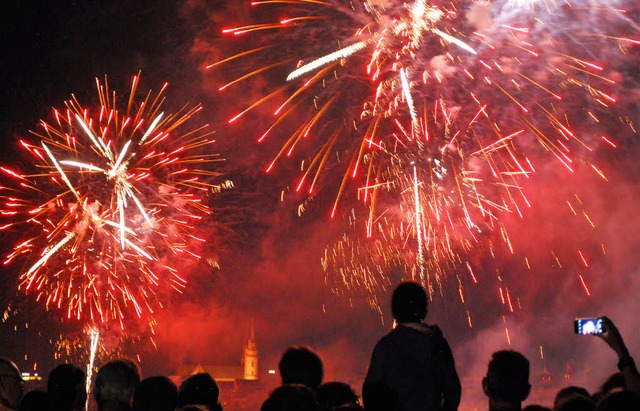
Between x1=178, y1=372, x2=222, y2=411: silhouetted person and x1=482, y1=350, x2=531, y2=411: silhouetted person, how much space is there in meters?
2.50

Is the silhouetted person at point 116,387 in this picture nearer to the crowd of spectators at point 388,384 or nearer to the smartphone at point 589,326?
the crowd of spectators at point 388,384

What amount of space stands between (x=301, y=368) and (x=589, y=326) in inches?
101

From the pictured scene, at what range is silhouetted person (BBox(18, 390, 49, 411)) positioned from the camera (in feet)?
20.6

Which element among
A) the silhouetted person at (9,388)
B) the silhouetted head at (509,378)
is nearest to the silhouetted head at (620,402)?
the silhouetted head at (509,378)

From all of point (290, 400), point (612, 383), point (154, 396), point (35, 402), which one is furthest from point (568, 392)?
point (35, 402)

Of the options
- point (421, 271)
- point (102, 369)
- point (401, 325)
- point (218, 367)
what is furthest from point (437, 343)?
point (218, 367)

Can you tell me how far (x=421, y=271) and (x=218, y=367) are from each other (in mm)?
129263

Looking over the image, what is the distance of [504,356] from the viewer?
5777 mm

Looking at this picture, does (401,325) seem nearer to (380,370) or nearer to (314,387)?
(380,370)

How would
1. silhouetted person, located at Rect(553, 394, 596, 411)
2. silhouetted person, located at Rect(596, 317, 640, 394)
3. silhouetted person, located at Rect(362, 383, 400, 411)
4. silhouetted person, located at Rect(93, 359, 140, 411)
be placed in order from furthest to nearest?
silhouetted person, located at Rect(93, 359, 140, 411) → silhouetted person, located at Rect(362, 383, 400, 411) → silhouetted person, located at Rect(596, 317, 640, 394) → silhouetted person, located at Rect(553, 394, 596, 411)

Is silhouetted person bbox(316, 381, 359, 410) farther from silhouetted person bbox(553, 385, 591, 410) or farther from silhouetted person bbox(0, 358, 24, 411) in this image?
silhouetted person bbox(0, 358, 24, 411)

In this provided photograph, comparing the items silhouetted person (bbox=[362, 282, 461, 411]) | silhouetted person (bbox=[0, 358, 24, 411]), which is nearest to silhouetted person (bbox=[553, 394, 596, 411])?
silhouetted person (bbox=[362, 282, 461, 411])

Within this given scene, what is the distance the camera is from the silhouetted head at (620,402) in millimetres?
4820

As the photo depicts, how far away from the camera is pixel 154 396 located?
6.18m
